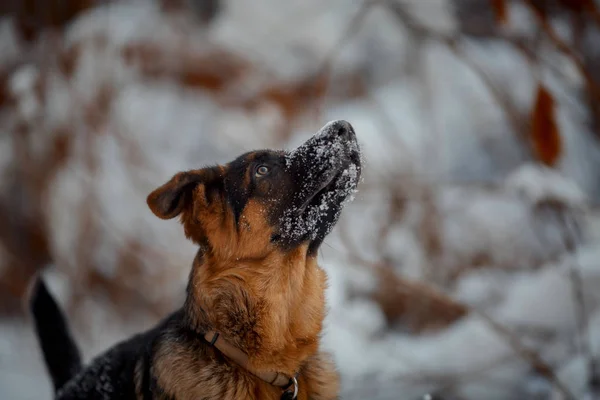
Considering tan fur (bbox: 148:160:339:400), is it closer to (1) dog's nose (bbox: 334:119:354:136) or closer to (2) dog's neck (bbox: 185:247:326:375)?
(2) dog's neck (bbox: 185:247:326:375)

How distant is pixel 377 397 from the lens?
491 cm

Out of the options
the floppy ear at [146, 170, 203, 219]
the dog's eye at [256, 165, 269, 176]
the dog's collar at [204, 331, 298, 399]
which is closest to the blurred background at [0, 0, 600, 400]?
the dog's collar at [204, 331, 298, 399]

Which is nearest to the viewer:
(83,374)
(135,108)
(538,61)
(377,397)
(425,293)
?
(83,374)

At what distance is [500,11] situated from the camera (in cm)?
596

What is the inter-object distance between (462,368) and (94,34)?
6293 millimetres

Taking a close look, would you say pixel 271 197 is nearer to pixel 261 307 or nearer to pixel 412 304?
pixel 261 307

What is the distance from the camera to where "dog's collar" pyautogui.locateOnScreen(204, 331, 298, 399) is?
2488 mm

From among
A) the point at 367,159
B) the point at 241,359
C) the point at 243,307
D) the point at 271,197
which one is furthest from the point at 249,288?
the point at 367,159

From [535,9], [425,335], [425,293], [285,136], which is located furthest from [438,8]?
[425,335]

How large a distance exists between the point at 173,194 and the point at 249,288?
0.63m

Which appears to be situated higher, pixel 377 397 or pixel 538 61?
pixel 538 61

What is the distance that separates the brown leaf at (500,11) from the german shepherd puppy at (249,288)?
444 cm

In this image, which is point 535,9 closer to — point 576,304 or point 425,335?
point 576,304

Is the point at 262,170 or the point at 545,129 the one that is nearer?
the point at 262,170
